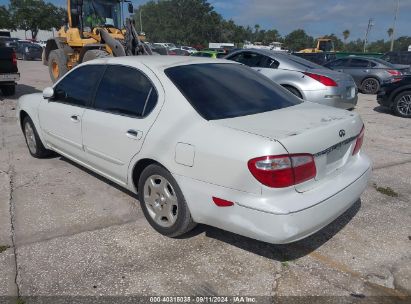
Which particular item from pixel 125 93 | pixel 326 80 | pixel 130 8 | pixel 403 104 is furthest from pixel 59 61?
pixel 403 104

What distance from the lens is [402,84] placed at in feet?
31.7

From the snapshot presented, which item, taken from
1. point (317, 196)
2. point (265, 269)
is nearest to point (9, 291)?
point (265, 269)

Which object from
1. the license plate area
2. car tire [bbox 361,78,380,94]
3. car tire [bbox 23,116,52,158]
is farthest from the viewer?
car tire [bbox 361,78,380,94]

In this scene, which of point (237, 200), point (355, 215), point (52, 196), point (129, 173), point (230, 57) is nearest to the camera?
point (237, 200)

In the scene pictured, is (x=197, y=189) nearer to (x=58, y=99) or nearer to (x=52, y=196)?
A: (x=52, y=196)

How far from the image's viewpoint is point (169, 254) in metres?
3.14

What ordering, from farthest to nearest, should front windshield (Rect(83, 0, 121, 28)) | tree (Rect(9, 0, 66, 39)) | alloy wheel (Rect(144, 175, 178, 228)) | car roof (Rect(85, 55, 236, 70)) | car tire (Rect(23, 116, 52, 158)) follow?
tree (Rect(9, 0, 66, 39))
front windshield (Rect(83, 0, 121, 28))
car tire (Rect(23, 116, 52, 158))
car roof (Rect(85, 55, 236, 70))
alloy wheel (Rect(144, 175, 178, 228))

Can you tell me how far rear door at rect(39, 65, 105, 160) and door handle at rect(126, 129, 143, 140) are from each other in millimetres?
901

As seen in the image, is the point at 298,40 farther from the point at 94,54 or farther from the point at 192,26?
the point at 94,54

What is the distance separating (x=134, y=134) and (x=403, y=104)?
8599 millimetres

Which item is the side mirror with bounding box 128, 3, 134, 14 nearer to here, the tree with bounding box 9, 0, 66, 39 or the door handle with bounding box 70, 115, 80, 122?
the door handle with bounding box 70, 115, 80, 122

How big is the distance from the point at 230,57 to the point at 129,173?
21.4 feet

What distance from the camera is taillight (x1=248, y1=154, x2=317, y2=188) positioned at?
2523mm

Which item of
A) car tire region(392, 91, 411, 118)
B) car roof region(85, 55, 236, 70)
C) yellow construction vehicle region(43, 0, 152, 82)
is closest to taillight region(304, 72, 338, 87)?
car tire region(392, 91, 411, 118)
